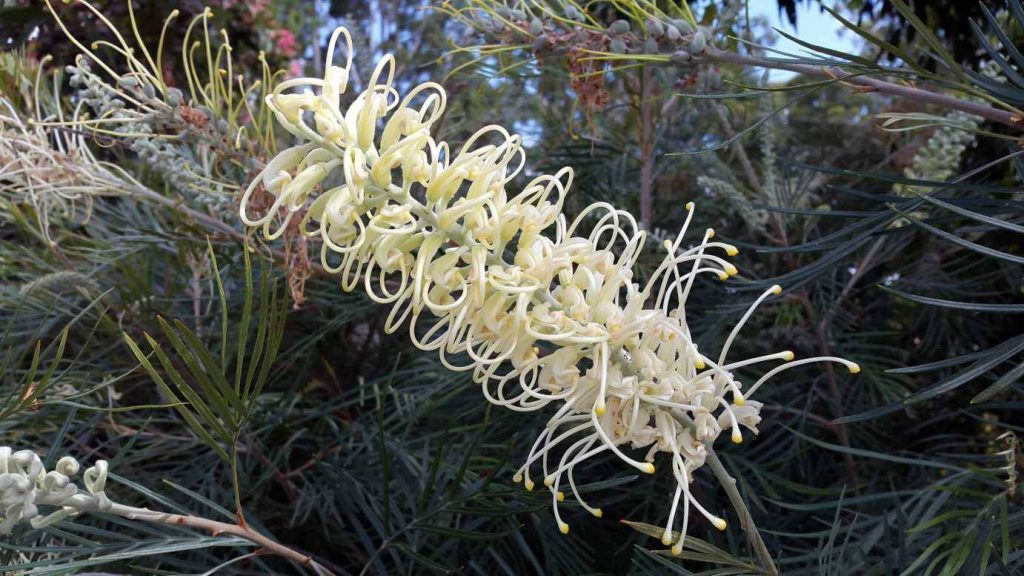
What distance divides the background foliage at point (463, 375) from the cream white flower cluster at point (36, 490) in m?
0.05

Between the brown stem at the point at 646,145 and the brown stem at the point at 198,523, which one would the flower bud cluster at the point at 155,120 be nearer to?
the brown stem at the point at 198,523

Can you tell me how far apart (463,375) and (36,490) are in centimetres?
52

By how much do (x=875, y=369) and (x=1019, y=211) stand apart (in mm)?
521

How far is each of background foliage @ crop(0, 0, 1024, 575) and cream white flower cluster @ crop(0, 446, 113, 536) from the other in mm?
52

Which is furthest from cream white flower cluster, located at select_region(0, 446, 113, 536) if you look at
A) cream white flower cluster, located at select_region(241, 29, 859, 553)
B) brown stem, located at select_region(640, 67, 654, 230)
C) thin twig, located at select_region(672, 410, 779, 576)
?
brown stem, located at select_region(640, 67, 654, 230)

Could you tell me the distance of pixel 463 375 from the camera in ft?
3.14

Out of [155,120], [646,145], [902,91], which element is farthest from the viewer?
[646,145]

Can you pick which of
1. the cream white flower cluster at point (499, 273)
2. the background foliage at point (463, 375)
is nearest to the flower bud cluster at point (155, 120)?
the background foliage at point (463, 375)

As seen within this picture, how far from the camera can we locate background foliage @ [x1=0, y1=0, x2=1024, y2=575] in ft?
2.16

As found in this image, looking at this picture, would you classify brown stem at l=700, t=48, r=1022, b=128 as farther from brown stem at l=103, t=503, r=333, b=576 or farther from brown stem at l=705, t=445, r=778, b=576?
brown stem at l=103, t=503, r=333, b=576

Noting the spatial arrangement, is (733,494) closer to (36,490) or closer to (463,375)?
(36,490)

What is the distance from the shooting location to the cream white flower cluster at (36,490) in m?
0.46

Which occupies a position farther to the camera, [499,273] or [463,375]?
[463,375]

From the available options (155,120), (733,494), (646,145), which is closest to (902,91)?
(733,494)
